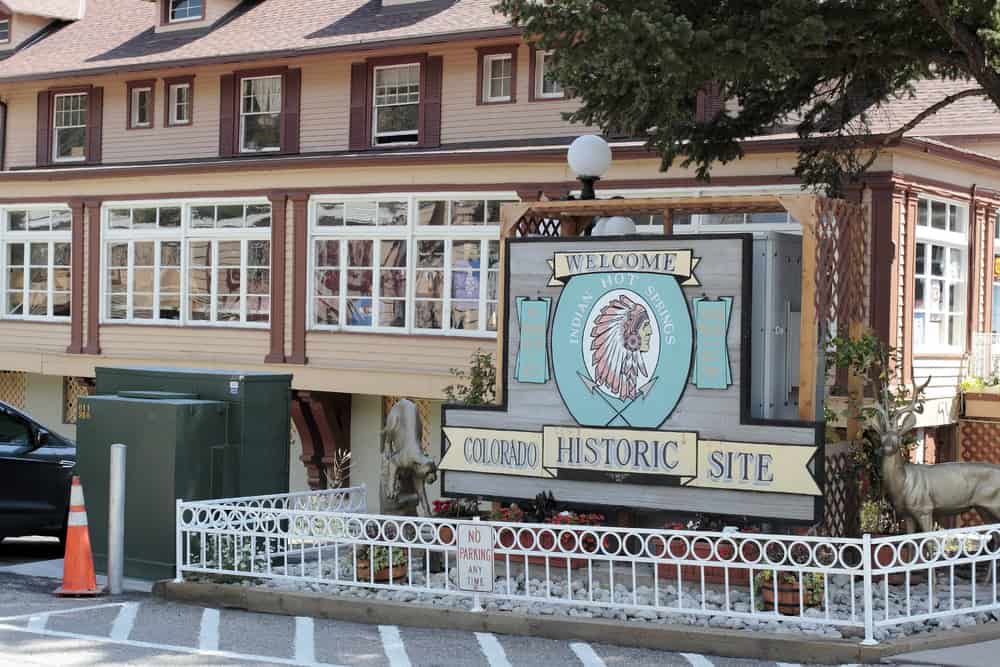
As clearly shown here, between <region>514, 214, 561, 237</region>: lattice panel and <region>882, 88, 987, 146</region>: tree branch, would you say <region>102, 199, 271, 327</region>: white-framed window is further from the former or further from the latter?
<region>882, 88, 987, 146</region>: tree branch

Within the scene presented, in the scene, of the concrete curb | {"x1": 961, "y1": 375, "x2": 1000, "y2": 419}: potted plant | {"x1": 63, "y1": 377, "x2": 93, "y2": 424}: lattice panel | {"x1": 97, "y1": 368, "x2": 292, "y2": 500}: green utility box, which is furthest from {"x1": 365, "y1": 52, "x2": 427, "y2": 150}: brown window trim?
the concrete curb

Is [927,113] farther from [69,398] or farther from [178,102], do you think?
[69,398]

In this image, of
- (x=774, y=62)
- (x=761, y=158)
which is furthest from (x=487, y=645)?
(x=761, y=158)

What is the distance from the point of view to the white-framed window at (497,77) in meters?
22.2

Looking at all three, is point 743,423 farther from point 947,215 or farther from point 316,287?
point 316,287

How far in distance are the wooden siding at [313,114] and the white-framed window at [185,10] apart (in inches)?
63.8

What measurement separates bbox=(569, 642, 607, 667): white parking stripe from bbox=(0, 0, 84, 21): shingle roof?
75.3ft

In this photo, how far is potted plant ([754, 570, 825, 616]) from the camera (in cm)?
1075

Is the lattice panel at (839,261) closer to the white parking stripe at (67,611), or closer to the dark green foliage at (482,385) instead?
the dark green foliage at (482,385)

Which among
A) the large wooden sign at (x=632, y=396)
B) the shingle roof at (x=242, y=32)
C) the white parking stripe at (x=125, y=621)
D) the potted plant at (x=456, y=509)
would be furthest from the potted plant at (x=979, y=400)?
the white parking stripe at (x=125, y=621)

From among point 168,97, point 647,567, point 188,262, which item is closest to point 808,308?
point 647,567

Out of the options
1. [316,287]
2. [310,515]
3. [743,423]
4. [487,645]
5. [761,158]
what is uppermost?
[761,158]

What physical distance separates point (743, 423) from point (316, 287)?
39.0ft

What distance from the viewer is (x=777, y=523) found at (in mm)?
11422
